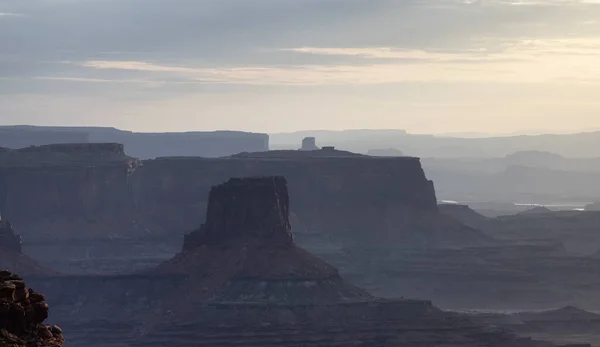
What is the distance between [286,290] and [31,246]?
165ft

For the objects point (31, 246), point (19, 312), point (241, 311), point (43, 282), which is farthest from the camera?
point (31, 246)

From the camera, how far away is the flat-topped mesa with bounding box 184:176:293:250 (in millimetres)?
140250

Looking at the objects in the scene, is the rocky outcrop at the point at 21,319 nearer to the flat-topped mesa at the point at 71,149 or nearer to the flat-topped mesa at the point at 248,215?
A: the flat-topped mesa at the point at 248,215

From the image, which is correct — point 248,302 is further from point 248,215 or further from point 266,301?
point 248,215

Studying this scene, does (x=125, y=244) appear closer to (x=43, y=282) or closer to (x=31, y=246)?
(x=31, y=246)

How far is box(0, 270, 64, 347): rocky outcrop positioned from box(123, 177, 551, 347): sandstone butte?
98.9m

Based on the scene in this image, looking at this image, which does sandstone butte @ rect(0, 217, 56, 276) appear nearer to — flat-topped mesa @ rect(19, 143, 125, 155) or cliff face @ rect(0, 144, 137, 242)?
cliff face @ rect(0, 144, 137, 242)

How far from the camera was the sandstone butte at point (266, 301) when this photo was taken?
128000 millimetres

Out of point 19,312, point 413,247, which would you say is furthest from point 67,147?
point 19,312

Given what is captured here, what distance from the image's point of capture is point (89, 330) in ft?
446

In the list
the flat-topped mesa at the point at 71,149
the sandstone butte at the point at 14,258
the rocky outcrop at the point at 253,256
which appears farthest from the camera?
the flat-topped mesa at the point at 71,149

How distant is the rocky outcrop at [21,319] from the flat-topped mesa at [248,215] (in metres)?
114

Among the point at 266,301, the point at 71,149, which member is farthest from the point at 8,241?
the point at 71,149

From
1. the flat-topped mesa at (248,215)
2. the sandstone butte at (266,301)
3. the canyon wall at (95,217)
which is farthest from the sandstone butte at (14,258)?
the canyon wall at (95,217)
